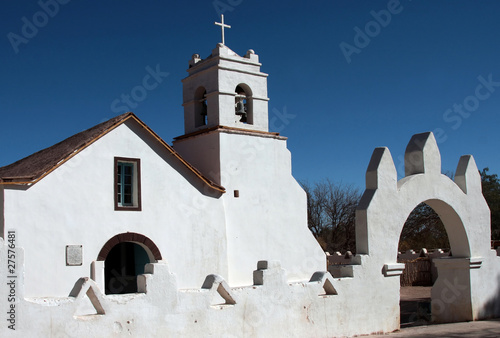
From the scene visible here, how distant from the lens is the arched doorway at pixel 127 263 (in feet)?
50.0

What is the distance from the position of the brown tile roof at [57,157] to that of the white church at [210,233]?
56 millimetres

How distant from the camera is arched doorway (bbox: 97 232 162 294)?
1523cm

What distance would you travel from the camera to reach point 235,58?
58.7 ft

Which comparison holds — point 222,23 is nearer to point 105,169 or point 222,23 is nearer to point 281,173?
point 281,173

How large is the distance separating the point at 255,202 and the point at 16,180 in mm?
6848

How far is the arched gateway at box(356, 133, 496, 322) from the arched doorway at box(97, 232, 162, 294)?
6158 millimetres

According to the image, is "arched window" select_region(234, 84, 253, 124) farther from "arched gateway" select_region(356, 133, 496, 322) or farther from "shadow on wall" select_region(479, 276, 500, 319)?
"shadow on wall" select_region(479, 276, 500, 319)

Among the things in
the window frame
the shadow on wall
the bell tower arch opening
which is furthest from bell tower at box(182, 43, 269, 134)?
the shadow on wall

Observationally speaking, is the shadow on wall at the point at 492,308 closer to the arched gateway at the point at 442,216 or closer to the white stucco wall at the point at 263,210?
the arched gateway at the point at 442,216

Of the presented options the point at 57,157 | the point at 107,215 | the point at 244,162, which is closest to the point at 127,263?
the point at 107,215

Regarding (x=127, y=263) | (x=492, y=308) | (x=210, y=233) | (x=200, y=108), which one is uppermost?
(x=200, y=108)

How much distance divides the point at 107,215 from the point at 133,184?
43.8 inches

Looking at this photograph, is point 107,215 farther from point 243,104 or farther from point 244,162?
point 243,104

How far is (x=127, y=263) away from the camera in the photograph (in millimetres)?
16406
